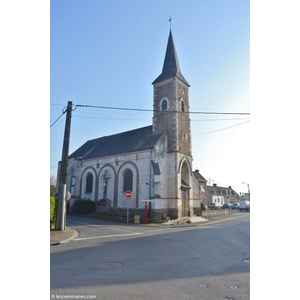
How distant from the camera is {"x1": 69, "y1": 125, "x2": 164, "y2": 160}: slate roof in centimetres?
2394

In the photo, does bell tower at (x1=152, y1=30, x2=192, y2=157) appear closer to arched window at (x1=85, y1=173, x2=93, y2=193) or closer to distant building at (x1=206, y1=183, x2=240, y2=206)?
arched window at (x1=85, y1=173, x2=93, y2=193)

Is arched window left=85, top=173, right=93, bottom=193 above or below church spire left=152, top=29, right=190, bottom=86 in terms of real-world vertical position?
below

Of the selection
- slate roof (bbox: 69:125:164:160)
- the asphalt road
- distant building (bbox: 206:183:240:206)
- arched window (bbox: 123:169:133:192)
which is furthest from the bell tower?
distant building (bbox: 206:183:240:206)

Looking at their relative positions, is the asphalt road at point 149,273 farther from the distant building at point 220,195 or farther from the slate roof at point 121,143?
the distant building at point 220,195

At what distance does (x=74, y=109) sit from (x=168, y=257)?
32.8ft

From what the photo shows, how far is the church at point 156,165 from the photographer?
860 inches

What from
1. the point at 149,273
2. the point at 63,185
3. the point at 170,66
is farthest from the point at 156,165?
the point at 149,273

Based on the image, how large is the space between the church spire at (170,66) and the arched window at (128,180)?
10690 mm

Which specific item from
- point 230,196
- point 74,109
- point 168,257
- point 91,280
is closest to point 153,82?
point 74,109

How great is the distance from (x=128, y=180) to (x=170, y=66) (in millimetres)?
13982

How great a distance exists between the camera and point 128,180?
23859 millimetres

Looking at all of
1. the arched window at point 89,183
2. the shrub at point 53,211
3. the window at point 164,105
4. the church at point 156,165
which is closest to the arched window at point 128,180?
the church at point 156,165

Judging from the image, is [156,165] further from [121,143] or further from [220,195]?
[220,195]
